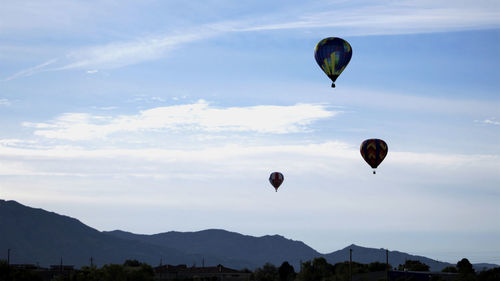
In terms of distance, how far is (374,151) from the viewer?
103750 millimetres

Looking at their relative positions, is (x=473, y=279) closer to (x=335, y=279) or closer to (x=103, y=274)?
(x=335, y=279)

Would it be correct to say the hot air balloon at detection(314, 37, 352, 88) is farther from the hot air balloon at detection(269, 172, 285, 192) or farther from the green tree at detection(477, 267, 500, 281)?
the green tree at detection(477, 267, 500, 281)

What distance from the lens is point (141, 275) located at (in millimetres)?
163625

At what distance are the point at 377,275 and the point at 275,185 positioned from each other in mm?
42178

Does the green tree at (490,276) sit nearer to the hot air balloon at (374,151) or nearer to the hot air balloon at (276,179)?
the hot air balloon at (276,179)

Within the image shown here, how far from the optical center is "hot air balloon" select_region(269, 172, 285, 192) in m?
145

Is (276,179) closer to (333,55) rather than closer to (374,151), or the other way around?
(374,151)

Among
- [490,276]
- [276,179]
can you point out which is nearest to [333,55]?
[276,179]

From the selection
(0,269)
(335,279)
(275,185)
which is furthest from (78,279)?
(335,279)

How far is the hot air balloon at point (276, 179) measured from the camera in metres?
145

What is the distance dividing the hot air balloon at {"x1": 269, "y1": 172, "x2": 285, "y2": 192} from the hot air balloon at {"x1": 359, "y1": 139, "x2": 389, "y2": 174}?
135 feet

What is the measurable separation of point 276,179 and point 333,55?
5019cm

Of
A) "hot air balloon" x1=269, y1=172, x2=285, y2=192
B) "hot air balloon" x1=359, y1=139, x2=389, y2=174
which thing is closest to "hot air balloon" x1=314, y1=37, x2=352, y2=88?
"hot air balloon" x1=359, y1=139, x2=389, y2=174

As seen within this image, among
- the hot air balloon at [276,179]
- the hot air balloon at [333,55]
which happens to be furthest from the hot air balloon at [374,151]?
the hot air balloon at [276,179]
